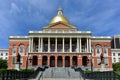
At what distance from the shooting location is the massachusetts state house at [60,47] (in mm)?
82750

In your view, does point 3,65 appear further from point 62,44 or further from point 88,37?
point 88,37

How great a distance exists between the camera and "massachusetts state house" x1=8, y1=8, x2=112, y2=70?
8275 cm

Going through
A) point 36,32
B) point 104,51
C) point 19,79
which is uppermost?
point 36,32

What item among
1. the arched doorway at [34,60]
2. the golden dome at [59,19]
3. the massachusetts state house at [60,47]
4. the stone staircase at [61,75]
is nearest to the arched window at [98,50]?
the massachusetts state house at [60,47]

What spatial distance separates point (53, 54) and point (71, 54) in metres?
5.88

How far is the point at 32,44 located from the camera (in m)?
83.4

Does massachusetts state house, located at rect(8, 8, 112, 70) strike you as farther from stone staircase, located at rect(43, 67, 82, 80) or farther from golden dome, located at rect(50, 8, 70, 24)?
stone staircase, located at rect(43, 67, 82, 80)

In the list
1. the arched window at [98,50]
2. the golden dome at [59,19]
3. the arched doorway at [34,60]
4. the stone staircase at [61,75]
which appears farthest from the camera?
the golden dome at [59,19]

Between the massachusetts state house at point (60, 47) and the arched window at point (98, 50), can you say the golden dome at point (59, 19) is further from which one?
the arched window at point (98, 50)

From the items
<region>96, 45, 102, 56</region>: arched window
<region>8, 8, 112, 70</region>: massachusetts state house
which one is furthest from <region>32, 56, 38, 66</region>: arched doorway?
<region>96, 45, 102, 56</region>: arched window

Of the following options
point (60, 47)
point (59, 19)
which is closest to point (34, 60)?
point (60, 47)

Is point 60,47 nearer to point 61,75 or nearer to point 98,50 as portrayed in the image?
point 98,50

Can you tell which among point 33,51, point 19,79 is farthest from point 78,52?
point 19,79

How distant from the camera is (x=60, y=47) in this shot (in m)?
87.2
